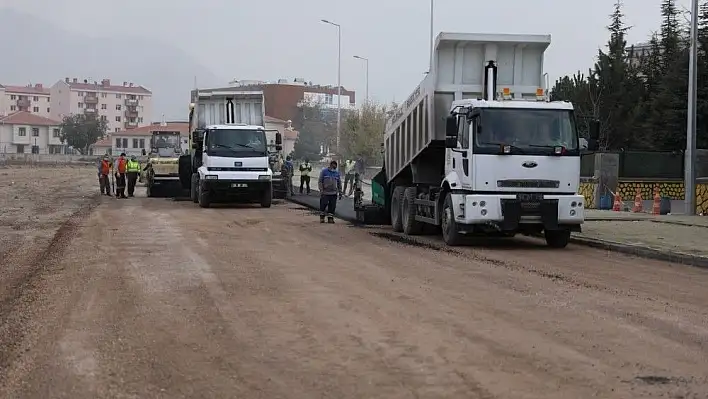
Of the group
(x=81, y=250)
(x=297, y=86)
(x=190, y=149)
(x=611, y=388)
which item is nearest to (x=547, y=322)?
(x=611, y=388)

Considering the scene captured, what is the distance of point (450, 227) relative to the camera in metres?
16.7

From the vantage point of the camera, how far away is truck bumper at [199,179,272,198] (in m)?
28.0

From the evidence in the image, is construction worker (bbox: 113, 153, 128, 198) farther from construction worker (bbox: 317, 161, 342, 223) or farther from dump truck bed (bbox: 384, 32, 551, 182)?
dump truck bed (bbox: 384, 32, 551, 182)

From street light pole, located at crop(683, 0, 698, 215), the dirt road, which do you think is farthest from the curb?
street light pole, located at crop(683, 0, 698, 215)

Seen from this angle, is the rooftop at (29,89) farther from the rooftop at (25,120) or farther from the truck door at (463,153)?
the truck door at (463,153)

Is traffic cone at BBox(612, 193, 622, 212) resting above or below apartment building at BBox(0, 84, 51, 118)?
below

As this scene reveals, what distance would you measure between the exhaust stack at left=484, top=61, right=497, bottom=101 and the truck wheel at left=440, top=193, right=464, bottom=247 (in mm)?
2138

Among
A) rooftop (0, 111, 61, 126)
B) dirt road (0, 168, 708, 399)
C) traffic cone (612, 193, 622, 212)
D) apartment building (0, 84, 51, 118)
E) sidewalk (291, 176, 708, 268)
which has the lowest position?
dirt road (0, 168, 708, 399)

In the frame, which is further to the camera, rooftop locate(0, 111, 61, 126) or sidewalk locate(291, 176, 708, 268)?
rooftop locate(0, 111, 61, 126)

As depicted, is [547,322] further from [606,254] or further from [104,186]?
[104,186]

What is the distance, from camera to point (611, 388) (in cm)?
622

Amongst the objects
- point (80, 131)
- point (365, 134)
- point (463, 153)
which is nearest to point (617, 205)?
point (463, 153)

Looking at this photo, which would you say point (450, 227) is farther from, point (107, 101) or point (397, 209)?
point (107, 101)

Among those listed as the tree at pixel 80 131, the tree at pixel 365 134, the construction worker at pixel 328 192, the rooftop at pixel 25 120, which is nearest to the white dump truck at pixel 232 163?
the construction worker at pixel 328 192
